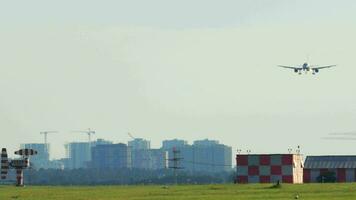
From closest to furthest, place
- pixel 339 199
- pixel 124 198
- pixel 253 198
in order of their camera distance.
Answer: pixel 339 199 → pixel 253 198 → pixel 124 198

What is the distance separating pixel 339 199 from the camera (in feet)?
292

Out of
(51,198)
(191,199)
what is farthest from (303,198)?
(51,198)

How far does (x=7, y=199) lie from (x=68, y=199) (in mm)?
7673

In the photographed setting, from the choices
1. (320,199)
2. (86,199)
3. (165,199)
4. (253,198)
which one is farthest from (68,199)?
(320,199)

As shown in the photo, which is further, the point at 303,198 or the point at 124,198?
the point at 124,198

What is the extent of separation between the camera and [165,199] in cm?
9862

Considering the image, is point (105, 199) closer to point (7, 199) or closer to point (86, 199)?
point (86, 199)

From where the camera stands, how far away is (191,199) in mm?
96500

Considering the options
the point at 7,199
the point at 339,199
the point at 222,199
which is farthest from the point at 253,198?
the point at 7,199

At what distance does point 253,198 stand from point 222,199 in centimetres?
312

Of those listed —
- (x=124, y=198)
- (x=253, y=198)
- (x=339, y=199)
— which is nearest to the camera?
(x=339, y=199)

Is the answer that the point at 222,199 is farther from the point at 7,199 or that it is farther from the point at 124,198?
the point at 7,199

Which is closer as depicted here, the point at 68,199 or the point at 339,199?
the point at 339,199

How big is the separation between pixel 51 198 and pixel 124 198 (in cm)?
633
